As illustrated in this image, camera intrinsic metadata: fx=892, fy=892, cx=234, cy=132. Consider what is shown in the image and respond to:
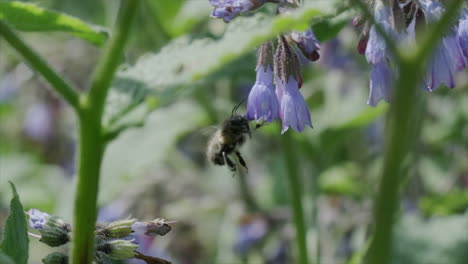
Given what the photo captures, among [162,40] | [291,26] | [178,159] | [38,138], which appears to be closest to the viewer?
[291,26]

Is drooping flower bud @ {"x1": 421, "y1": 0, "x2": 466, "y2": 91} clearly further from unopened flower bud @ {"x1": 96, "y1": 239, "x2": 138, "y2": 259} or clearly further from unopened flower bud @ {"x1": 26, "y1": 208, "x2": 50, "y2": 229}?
unopened flower bud @ {"x1": 26, "y1": 208, "x2": 50, "y2": 229}

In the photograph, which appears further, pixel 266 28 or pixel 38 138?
pixel 38 138

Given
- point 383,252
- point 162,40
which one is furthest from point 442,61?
point 162,40

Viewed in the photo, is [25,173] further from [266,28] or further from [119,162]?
[266,28]

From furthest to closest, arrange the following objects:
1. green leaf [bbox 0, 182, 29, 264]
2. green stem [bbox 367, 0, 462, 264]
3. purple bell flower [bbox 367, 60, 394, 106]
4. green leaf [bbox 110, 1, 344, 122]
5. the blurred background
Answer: the blurred background, purple bell flower [bbox 367, 60, 394, 106], green leaf [bbox 0, 182, 29, 264], green leaf [bbox 110, 1, 344, 122], green stem [bbox 367, 0, 462, 264]

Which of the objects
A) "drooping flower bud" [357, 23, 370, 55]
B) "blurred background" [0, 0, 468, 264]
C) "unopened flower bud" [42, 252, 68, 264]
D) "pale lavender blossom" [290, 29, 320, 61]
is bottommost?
"unopened flower bud" [42, 252, 68, 264]

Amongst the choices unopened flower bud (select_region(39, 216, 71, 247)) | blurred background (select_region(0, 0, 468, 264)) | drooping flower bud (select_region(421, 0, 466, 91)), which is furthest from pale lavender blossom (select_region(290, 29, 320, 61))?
blurred background (select_region(0, 0, 468, 264))

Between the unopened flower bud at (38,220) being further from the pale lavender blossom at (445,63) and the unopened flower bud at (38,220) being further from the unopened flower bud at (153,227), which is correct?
the pale lavender blossom at (445,63)
